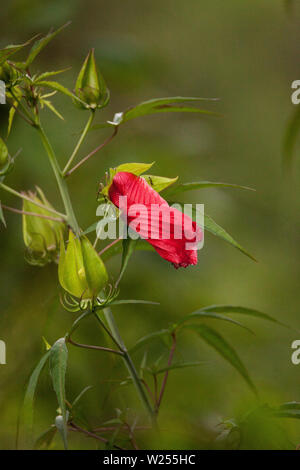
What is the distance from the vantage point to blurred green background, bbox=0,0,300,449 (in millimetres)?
706

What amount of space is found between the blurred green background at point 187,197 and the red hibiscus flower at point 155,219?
12cm

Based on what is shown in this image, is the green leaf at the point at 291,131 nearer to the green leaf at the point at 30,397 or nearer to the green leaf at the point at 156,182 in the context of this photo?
the green leaf at the point at 156,182

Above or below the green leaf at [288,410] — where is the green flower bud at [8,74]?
above

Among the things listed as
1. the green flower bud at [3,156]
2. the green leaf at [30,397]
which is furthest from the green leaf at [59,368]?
the green flower bud at [3,156]

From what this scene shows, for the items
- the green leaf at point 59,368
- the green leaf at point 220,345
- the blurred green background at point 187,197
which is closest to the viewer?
the green leaf at point 59,368

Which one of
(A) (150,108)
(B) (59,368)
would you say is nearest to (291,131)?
(A) (150,108)

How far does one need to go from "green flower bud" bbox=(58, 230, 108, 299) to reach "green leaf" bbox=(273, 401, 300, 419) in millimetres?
147

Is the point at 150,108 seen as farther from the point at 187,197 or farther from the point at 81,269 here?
the point at 187,197

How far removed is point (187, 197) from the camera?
0.89m

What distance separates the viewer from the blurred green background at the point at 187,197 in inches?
27.8

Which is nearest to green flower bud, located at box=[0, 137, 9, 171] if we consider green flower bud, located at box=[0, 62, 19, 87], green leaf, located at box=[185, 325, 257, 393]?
green flower bud, located at box=[0, 62, 19, 87]

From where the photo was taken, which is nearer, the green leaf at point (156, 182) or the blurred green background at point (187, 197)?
the green leaf at point (156, 182)

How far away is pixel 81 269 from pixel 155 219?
6cm

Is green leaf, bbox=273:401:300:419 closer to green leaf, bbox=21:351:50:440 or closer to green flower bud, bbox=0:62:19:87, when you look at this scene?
green leaf, bbox=21:351:50:440
